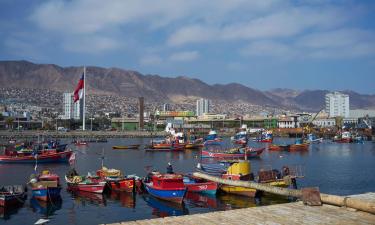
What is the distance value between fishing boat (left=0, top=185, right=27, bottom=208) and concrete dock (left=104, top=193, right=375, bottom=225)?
48.2ft

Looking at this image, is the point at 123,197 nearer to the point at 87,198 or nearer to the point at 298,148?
the point at 87,198

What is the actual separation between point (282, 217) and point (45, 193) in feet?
60.0

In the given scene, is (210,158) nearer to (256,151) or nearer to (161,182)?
(256,151)

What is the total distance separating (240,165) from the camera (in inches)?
1259

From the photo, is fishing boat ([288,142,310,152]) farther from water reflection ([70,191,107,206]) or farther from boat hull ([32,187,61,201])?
boat hull ([32,187,61,201])

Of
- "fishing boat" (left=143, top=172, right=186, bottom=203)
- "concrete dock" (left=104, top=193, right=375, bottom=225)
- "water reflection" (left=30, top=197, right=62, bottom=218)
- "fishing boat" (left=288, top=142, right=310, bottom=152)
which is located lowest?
"water reflection" (left=30, top=197, right=62, bottom=218)

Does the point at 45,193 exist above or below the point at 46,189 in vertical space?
below

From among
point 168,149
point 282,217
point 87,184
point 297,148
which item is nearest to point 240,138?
point 297,148

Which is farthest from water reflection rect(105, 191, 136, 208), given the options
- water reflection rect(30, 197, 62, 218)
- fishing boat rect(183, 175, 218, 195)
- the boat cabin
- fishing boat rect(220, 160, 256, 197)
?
fishing boat rect(220, 160, 256, 197)

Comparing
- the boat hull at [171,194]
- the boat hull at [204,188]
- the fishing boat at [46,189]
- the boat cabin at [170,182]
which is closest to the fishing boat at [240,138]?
the boat hull at [204,188]

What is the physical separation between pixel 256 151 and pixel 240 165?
34834 millimetres

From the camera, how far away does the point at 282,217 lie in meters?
16.3

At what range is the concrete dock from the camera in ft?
50.9

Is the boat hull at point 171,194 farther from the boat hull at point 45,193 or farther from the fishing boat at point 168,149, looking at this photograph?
the fishing boat at point 168,149
